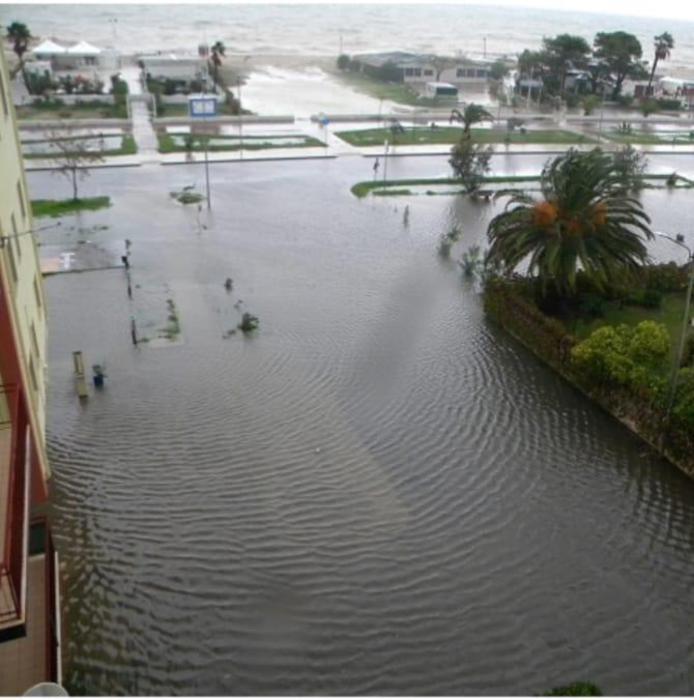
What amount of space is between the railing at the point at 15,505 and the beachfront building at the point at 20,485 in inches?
0.5

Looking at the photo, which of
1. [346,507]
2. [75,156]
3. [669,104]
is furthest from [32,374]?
[669,104]

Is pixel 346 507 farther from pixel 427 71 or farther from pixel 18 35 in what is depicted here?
pixel 427 71

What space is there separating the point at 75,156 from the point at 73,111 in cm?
2720

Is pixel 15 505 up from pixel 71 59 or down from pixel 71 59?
down

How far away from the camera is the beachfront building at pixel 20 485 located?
926 centimetres

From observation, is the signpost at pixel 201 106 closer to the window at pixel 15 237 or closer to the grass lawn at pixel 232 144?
the grass lawn at pixel 232 144

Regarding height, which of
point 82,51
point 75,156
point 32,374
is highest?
point 82,51

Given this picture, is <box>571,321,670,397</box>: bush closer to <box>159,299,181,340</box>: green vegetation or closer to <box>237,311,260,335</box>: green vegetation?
<box>237,311,260,335</box>: green vegetation

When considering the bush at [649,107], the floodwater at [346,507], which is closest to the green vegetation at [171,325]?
the floodwater at [346,507]

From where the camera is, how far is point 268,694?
40.6 ft

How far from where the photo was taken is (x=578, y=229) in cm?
2517

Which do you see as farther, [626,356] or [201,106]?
[201,106]

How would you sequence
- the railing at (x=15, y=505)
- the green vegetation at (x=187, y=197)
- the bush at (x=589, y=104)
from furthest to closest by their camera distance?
the bush at (x=589, y=104) → the green vegetation at (x=187, y=197) → the railing at (x=15, y=505)

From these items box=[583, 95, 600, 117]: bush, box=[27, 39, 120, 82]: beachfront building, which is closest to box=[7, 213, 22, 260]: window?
box=[27, 39, 120, 82]: beachfront building
